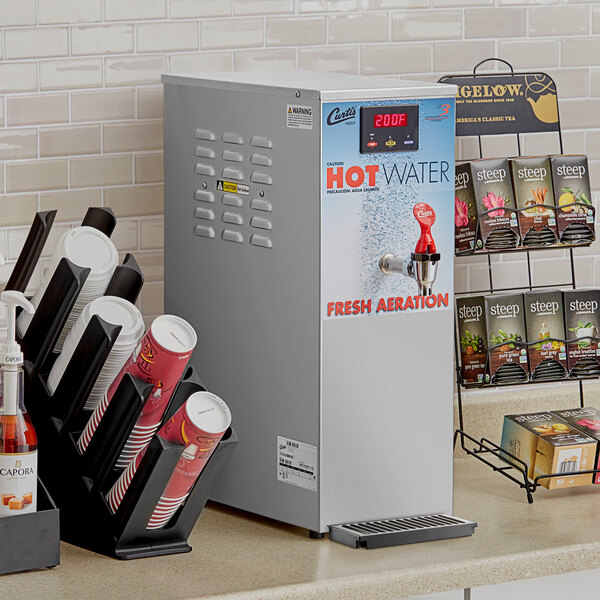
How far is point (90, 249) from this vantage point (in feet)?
6.07

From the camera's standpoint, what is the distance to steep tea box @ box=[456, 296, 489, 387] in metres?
2.22

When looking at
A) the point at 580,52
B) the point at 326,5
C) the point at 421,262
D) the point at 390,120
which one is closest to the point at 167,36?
the point at 326,5

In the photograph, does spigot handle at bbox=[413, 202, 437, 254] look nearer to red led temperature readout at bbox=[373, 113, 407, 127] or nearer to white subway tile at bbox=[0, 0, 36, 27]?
red led temperature readout at bbox=[373, 113, 407, 127]

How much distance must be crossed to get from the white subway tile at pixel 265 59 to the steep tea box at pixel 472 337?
0.53m

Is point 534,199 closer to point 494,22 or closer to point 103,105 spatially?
point 494,22

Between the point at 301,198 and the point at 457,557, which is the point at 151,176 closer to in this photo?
the point at 301,198

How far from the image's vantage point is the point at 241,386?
195 centimetres

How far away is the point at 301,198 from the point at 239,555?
1.71 ft

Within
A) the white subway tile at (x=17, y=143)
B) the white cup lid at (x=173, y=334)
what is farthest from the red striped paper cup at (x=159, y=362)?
the white subway tile at (x=17, y=143)

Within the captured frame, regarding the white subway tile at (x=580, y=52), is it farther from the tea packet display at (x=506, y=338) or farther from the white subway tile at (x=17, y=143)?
the white subway tile at (x=17, y=143)

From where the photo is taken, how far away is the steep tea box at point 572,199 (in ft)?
7.39

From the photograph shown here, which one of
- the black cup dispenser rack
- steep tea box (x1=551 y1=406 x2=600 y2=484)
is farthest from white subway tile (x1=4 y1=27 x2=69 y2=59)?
steep tea box (x1=551 y1=406 x2=600 y2=484)

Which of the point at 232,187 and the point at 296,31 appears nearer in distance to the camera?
the point at 232,187

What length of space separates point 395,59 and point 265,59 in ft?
0.89
